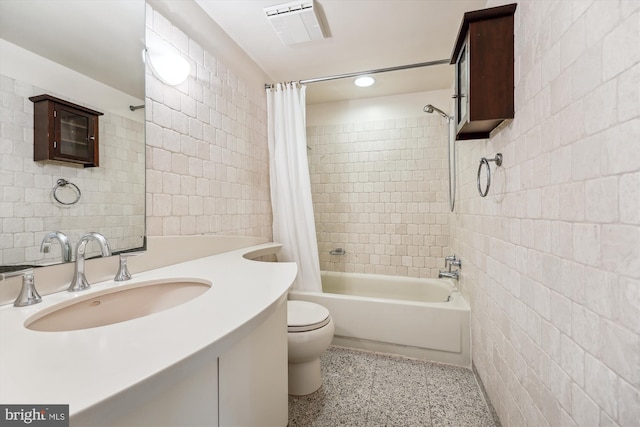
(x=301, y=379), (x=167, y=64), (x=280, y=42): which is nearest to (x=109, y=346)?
(x=301, y=379)

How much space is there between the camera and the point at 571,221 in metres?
0.80

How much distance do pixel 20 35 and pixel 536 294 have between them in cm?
197

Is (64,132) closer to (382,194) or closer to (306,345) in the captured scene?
(306,345)

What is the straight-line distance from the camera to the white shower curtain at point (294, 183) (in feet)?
7.73

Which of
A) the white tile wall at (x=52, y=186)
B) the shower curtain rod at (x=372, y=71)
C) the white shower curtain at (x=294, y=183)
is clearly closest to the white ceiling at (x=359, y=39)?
the shower curtain rod at (x=372, y=71)

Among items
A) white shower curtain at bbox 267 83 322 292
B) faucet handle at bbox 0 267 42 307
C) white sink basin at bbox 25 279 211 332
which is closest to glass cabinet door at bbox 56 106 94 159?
faucet handle at bbox 0 267 42 307

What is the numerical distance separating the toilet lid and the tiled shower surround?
1.35 meters

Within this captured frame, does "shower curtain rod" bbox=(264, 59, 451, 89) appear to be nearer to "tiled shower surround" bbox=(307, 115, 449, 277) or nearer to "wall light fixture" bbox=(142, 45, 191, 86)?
"tiled shower surround" bbox=(307, 115, 449, 277)

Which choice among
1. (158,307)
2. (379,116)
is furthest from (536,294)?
(379,116)

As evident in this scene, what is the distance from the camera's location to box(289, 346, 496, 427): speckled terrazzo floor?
1419mm

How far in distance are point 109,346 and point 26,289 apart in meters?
0.55

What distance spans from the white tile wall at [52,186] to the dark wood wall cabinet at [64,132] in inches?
0.7

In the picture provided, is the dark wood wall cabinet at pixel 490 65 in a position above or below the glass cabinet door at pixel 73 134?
above

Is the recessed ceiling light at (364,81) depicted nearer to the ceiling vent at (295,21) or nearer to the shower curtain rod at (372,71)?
the shower curtain rod at (372,71)
